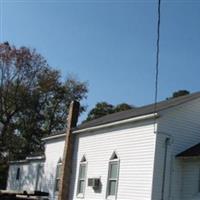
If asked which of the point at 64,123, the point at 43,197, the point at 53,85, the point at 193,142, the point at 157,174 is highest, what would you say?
the point at 53,85

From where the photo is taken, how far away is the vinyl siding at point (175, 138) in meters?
21.9

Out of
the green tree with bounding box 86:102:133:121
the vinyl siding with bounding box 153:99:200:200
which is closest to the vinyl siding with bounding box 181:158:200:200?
the vinyl siding with bounding box 153:99:200:200

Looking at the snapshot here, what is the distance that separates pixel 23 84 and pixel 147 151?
110ft

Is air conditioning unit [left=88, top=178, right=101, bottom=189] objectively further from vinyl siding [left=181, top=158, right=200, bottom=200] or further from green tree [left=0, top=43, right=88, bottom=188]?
green tree [left=0, top=43, right=88, bottom=188]

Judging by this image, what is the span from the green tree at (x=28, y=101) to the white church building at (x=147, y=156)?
82.2 ft

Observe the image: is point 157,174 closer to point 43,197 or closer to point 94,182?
point 94,182

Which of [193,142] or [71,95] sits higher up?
[71,95]

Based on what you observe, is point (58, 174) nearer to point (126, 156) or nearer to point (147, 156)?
point (126, 156)

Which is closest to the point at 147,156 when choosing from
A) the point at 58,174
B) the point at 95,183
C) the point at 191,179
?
the point at 191,179

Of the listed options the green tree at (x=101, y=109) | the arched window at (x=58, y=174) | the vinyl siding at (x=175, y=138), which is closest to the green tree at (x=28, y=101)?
the green tree at (x=101, y=109)

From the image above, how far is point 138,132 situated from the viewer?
23094 mm

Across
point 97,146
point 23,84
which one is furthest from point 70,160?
point 23,84

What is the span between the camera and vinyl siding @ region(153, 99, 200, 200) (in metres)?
21.9

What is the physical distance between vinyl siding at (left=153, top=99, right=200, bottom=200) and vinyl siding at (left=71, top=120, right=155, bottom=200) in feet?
1.22
